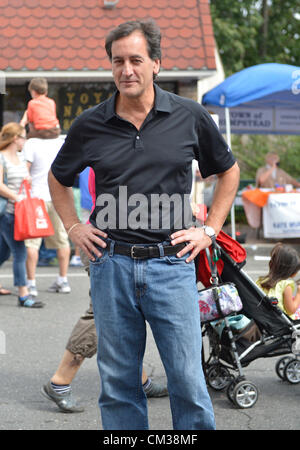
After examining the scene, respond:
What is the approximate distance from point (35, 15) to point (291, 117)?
205 inches

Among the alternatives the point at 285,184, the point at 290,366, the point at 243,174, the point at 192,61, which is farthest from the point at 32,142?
the point at 243,174

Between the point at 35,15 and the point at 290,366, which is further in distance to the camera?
the point at 35,15

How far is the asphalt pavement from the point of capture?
14.3 feet

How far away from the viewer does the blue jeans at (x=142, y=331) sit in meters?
3.01

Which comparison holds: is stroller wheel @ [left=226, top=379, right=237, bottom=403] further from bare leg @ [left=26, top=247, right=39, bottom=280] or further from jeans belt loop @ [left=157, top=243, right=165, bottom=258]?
bare leg @ [left=26, top=247, right=39, bottom=280]

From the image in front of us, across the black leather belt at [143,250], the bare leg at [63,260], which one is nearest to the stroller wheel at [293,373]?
the black leather belt at [143,250]

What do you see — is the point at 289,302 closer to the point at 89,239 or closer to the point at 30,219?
the point at 89,239

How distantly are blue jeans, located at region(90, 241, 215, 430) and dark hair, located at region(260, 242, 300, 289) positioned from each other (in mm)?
1909

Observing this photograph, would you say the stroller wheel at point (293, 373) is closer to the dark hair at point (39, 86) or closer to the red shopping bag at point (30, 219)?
the red shopping bag at point (30, 219)

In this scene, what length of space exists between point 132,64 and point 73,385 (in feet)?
9.15

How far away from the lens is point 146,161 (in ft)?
9.73

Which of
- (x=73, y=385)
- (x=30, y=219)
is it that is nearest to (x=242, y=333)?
(x=73, y=385)

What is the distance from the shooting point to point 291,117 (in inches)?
574
